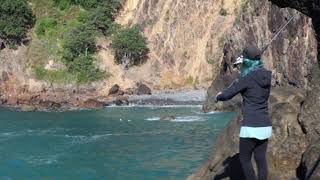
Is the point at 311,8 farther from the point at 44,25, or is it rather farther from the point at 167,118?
the point at 44,25

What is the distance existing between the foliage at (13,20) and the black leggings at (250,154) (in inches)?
2421

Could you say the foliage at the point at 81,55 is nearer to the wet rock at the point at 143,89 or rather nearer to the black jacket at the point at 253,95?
the wet rock at the point at 143,89

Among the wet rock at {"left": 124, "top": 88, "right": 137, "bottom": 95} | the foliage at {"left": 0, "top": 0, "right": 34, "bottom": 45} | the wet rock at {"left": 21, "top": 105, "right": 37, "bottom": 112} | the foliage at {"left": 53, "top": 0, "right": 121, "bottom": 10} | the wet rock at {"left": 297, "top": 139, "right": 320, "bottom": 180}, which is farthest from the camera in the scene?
the foliage at {"left": 53, "top": 0, "right": 121, "bottom": 10}

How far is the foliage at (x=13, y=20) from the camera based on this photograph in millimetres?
67812

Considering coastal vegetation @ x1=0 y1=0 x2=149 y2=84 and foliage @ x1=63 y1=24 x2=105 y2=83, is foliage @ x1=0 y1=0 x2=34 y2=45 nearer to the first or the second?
coastal vegetation @ x1=0 y1=0 x2=149 y2=84

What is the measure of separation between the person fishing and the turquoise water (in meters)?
13.0

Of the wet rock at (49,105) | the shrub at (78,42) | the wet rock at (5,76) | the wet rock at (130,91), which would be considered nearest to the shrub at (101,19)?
the shrub at (78,42)

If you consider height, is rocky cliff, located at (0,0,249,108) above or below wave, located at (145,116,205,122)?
above

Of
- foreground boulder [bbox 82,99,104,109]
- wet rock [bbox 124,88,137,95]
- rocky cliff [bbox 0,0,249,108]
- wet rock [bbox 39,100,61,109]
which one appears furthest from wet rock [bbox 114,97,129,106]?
rocky cliff [bbox 0,0,249,108]

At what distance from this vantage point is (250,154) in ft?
31.3

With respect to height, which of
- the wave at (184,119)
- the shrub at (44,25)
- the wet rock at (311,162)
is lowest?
the wave at (184,119)

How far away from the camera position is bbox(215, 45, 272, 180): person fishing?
9.33m

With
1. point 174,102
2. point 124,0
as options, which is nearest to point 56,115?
point 174,102

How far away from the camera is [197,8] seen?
68625 millimetres
